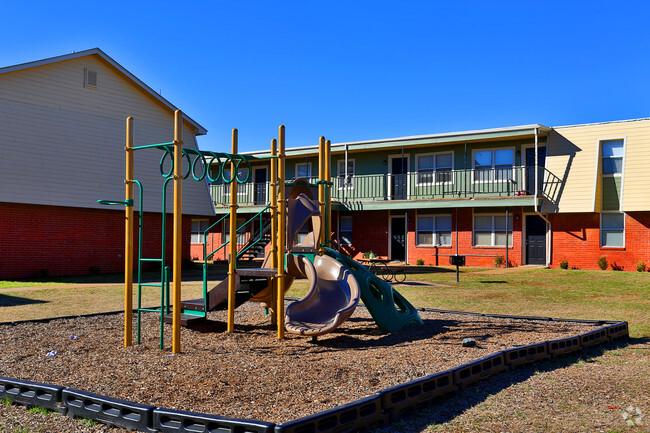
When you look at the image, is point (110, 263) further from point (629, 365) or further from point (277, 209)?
point (629, 365)

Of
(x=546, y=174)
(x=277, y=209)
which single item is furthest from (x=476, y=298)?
(x=546, y=174)

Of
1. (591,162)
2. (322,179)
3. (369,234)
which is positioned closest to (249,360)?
(322,179)

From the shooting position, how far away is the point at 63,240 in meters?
22.3

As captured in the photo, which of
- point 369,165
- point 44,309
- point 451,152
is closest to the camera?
point 44,309

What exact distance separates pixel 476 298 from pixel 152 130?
1594 centimetres

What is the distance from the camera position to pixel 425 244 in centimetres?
2823

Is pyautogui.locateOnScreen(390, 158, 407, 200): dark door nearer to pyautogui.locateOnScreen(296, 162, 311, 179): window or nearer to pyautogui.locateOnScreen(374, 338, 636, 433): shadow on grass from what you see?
pyautogui.locateOnScreen(296, 162, 311, 179): window

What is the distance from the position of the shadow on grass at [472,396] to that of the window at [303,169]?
78.9ft

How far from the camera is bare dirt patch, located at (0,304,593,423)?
221 inches

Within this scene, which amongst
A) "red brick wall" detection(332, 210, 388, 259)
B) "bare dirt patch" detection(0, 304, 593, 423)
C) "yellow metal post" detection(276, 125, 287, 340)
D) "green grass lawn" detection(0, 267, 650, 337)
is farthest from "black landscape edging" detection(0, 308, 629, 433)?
"red brick wall" detection(332, 210, 388, 259)

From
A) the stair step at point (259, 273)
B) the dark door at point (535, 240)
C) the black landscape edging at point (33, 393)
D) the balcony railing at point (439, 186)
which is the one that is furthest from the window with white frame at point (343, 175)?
the black landscape edging at point (33, 393)

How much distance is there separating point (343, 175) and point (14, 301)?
19.2 metres

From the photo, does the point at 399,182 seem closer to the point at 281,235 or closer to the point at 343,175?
the point at 343,175

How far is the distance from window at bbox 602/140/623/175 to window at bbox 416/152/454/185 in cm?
650
